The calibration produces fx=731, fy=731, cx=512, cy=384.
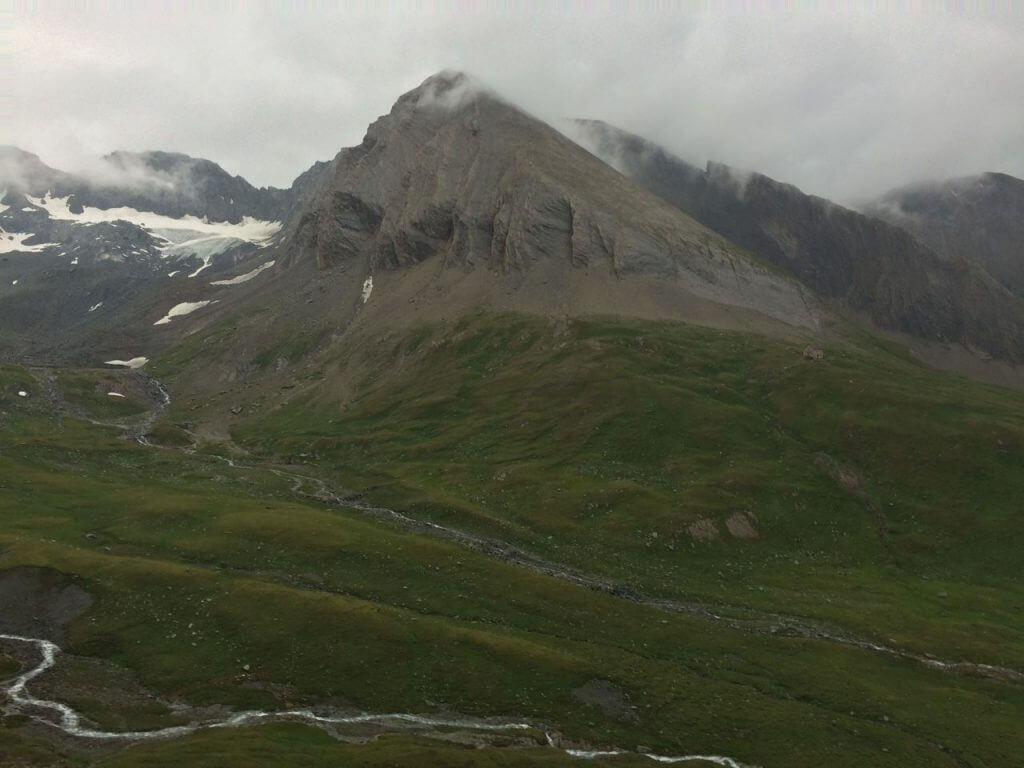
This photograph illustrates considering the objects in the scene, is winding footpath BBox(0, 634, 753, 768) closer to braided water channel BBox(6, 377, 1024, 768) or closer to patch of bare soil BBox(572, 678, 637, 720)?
braided water channel BBox(6, 377, 1024, 768)

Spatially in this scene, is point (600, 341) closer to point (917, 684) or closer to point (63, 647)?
point (917, 684)

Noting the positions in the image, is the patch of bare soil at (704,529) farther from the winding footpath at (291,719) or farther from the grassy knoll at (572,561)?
the winding footpath at (291,719)

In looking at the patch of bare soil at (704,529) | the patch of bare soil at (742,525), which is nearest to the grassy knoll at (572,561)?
the patch of bare soil at (742,525)

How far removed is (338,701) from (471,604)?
73.1ft

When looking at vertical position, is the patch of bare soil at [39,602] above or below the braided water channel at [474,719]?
below

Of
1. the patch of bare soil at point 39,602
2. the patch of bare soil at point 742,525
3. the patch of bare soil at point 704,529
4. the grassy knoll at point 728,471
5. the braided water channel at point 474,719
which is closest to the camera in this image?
the braided water channel at point 474,719

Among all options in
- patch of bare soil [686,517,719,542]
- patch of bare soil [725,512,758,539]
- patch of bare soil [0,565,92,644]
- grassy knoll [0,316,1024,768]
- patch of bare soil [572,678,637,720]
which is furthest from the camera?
patch of bare soil [725,512,758,539]

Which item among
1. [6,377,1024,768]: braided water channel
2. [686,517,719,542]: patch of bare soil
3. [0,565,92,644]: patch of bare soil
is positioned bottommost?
[0,565,92,644]: patch of bare soil

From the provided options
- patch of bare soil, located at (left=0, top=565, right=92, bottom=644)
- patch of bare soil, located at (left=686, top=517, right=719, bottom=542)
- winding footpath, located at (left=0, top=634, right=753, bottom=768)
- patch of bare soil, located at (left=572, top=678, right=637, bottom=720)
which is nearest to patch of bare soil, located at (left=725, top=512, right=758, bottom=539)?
patch of bare soil, located at (left=686, top=517, right=719, bottom=542)

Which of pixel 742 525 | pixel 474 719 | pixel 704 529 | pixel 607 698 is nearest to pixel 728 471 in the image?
Answer: pixel 742 525

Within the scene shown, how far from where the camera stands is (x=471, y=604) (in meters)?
78.9

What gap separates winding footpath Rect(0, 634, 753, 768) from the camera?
52094mm

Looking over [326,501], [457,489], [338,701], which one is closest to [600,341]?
[457,489]

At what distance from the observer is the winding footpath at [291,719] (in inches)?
2051
